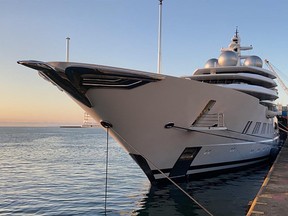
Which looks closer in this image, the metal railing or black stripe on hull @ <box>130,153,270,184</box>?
black stripe on hull @ <box>130,153,270,184</box>

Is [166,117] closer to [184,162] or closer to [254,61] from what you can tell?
[184,162]

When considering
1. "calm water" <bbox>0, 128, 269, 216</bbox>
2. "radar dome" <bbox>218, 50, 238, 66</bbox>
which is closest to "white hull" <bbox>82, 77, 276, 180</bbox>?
"calm water" <bbox>0, 128, 269, 216</bbox>

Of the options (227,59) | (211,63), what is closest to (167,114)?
(211,63)

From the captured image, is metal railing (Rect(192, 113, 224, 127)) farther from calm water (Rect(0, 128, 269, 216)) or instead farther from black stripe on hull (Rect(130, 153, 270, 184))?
calm water (Rect(0, 128, 269, 216))

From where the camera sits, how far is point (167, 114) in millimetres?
13125

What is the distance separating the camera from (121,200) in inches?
531

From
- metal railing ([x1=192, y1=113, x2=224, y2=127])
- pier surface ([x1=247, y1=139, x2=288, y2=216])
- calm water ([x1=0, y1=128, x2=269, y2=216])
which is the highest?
metal railing ([x1=192, y1=113, x2=224, y2=127])

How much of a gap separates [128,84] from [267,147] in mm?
14184

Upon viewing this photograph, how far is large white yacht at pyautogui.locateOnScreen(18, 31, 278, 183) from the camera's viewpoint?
36.6 ft

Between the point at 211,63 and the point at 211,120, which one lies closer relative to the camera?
the point at 211,120

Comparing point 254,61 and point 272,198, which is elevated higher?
point 254,61

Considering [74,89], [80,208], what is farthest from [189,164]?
[74,89]

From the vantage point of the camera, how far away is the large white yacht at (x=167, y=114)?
11148mm

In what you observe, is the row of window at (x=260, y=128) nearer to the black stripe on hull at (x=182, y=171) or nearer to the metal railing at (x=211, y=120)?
the black stripe on hull at (x=182, y=171)
